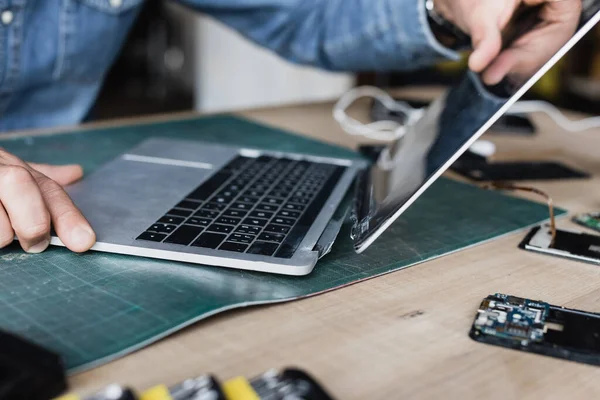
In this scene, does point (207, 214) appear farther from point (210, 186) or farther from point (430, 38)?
point (430, 38)

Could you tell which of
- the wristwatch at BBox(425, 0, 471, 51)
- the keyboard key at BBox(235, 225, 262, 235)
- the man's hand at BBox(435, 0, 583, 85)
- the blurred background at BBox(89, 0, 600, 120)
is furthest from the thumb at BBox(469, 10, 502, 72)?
the blurred background at BBox(89, 0, 600, 120)

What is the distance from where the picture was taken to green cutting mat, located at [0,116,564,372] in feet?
1.50

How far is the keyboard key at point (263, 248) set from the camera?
563mm

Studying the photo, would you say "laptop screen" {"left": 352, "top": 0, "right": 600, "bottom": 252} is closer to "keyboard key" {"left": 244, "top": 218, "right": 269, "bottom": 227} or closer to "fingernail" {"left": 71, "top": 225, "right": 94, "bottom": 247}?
"keyboard key" {"left": 244, "top": 218, "right": 269, "bottom": 227}

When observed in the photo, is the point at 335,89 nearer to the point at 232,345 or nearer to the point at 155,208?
the point at 155,208

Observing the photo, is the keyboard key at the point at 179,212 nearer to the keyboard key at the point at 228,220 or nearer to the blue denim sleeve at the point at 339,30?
the keyboard key at the point at 228,220

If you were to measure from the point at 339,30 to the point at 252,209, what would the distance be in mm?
594

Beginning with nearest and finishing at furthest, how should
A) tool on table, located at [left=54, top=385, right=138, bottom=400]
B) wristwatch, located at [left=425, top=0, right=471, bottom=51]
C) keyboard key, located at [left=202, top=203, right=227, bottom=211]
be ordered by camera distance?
tool on table, located at [left=54, top=385, right=138, bottom=400]
keyboard key, located at [left=202, top=203, right=227, bottom=211]
wristwatch, located at [left=425, top=0, right=471, bottom=51]

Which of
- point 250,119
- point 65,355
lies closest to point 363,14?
point 250,119

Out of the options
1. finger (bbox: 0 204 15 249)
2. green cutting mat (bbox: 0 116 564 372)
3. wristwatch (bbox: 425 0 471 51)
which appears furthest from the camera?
wristwatch (bbox: 425 0 471 51)

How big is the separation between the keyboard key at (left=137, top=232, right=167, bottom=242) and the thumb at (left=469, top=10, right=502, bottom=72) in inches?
18.1

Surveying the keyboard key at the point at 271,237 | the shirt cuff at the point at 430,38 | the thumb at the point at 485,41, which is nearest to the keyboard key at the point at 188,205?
the keyboard key at the point at 271,237

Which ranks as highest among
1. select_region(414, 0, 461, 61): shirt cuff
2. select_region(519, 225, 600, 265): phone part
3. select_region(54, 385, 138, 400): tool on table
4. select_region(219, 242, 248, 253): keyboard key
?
select_region(414, 0, 461, 61): shirt cuff

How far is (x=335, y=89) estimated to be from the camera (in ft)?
9.74
